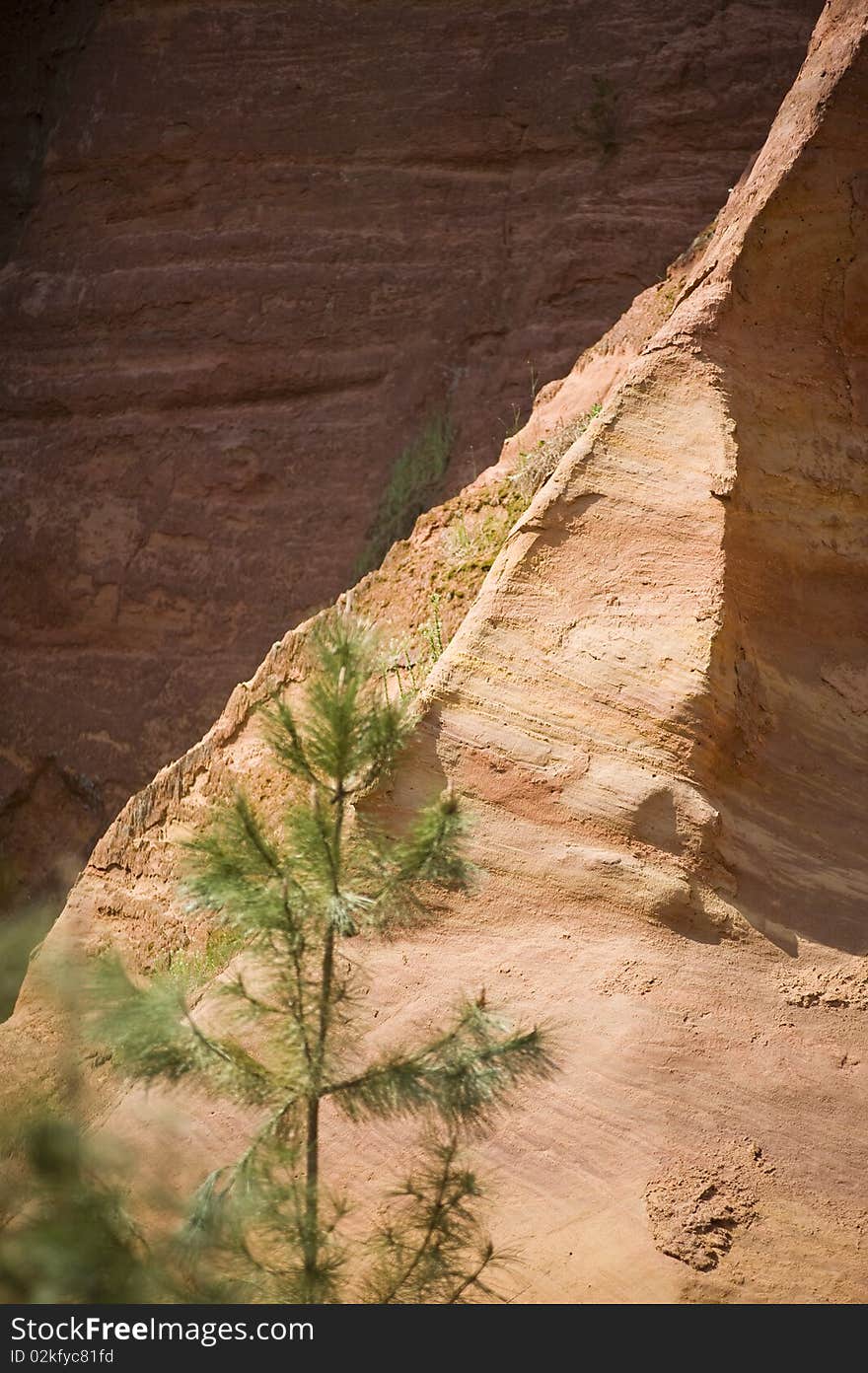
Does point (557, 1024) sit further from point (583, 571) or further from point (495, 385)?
point (495, 385)

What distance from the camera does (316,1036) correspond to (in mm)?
4805

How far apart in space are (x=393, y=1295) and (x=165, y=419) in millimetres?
10397

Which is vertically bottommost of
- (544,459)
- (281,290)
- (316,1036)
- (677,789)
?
(316,1036)

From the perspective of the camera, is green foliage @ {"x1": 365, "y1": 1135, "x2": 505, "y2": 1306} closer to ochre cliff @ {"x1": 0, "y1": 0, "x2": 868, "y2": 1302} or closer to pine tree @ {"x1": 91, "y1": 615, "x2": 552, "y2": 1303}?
pine tree @ {"x1": 91, "y1": 615, "x2": 552, "y2": 1303}

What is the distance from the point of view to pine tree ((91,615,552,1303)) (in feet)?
15.0

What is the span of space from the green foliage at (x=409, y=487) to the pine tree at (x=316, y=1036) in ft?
24.5

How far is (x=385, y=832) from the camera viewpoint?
5012 millimetres

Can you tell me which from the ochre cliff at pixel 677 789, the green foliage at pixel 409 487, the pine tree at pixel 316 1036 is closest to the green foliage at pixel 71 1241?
the pine tree at pixel 316 1036

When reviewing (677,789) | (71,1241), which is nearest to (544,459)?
(677,789)

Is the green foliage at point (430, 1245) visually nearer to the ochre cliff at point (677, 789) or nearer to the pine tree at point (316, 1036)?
the pine tree at point (316, 1036)

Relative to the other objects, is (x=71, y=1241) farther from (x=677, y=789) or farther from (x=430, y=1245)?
(x=677, y=789)

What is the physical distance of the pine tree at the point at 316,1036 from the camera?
457cm

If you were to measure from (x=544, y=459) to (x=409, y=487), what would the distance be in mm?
5086

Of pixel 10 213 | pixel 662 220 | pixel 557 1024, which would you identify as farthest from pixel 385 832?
pixel 10 213
